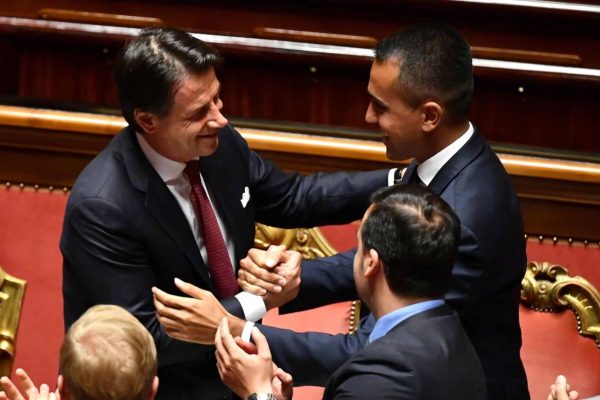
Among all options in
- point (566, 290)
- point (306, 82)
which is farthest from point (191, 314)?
point (306, 82)

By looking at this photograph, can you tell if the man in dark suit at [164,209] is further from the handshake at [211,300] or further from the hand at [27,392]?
the hand at [27,392]

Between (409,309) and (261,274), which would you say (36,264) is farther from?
(409,309)

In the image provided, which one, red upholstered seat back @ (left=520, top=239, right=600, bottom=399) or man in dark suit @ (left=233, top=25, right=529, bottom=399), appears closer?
man in dark suit @ (left=233, top=25, right=529, bottom=399)

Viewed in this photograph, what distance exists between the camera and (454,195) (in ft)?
3.92

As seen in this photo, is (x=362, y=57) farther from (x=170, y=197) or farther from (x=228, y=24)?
(x=170, y=197)

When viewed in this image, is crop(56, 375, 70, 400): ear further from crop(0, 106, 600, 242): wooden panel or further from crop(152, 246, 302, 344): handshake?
crop(0, 106, 600, 242): wooden panel

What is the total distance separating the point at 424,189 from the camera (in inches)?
41.5

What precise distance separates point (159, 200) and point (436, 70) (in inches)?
12.9

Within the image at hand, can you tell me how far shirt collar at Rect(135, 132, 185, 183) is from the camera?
4.07 ft

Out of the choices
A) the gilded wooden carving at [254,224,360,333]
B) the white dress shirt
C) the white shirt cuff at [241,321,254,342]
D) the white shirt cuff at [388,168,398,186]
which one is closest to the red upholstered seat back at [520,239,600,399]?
the gilded wooden carving at [254,224,360,333]

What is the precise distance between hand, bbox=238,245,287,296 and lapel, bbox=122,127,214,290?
0.05 m

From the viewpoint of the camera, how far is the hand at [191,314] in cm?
117

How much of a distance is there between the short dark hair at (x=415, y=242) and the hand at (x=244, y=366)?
6.0 inches

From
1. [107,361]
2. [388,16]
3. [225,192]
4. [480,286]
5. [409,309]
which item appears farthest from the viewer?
[388,16]
